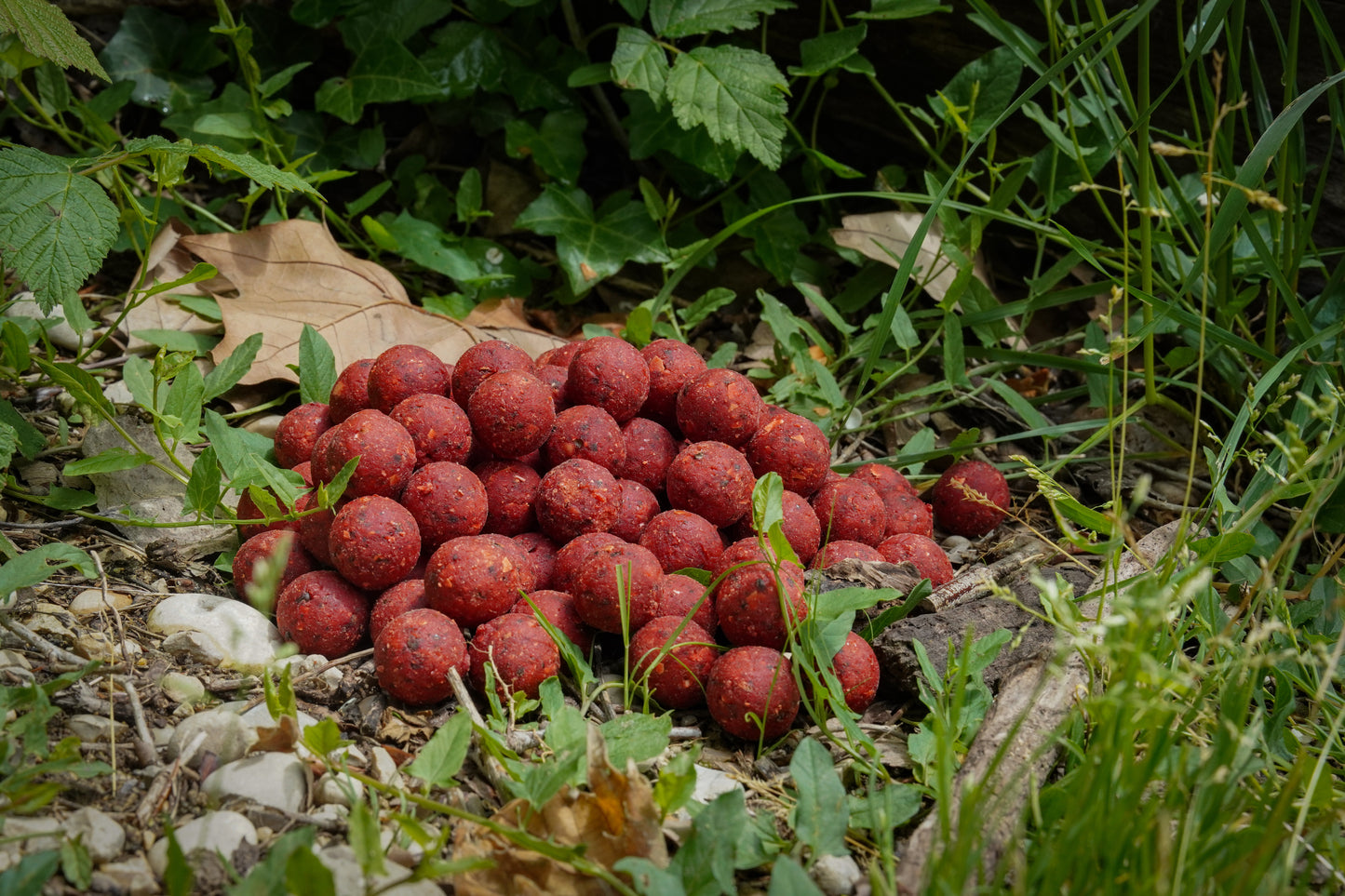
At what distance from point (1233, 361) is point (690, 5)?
1.83m

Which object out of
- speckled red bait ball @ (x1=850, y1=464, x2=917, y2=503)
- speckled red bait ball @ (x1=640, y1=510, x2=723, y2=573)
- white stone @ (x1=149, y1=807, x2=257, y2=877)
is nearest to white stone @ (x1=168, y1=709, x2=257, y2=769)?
white stone @ (x1=149, y1=807, x2=257, y2=877)

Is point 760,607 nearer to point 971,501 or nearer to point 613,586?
point 613,586

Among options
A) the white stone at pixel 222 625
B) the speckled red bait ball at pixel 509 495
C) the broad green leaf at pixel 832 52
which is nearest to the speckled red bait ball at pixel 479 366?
the speckled red bait ball at pixel 509 495

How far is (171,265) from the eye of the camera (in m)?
2.90

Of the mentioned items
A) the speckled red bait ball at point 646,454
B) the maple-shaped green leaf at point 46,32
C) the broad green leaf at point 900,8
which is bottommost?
the speckled red bait ball at point 646,454

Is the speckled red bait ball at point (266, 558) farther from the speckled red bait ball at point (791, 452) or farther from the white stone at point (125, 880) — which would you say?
the speckled red bait ball at point (791, 452)

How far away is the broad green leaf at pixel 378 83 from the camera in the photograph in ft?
10.2

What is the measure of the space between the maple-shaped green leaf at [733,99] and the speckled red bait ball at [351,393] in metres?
1.20

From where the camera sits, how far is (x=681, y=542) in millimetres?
2080

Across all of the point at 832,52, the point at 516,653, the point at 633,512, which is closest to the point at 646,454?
the point at 633,512

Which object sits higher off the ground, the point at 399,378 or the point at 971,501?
the point at 399,378

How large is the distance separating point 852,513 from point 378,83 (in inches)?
80.5

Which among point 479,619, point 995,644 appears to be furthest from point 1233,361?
point 479,619

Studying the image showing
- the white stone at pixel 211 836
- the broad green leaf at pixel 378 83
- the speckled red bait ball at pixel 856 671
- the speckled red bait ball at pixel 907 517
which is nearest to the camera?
the white stone at pixel 211 836
